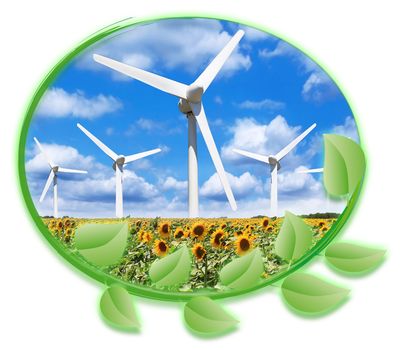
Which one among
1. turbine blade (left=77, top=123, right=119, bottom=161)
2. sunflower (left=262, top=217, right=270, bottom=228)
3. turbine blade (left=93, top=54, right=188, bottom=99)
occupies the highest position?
turbine blade (left=93, top=54, right=188, bottom=99)

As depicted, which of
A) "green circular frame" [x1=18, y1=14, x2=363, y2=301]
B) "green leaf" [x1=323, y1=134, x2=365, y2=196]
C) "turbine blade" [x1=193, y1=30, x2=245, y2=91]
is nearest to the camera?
"green circular frame" [x1=18, y1=14, x2=363, y2=301]

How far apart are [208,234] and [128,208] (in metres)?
0.19

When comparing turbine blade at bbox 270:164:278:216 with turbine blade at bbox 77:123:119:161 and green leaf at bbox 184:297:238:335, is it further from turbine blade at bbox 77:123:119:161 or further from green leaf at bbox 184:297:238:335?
turbine blade at bbox 77:123:119:161

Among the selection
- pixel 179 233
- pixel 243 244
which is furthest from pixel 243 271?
pixel 179 233

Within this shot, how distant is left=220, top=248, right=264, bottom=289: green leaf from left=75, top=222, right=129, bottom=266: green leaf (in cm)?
23

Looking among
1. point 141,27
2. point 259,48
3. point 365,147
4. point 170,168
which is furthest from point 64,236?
point 365,147

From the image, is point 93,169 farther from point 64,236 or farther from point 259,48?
point 259,48

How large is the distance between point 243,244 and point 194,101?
34 cm

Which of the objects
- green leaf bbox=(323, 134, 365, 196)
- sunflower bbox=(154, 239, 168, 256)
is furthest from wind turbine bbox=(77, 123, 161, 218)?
green leaf bbox=(323, 134, 365, 196)

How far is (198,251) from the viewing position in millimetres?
1187

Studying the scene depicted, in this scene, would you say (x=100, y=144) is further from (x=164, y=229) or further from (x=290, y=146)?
(x=290, y=146)

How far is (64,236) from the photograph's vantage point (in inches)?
43.1

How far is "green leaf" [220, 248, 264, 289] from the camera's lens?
1.17 metres

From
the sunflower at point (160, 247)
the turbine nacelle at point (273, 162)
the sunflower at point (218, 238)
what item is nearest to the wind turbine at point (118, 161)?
the sunflower at point (160, 247)
